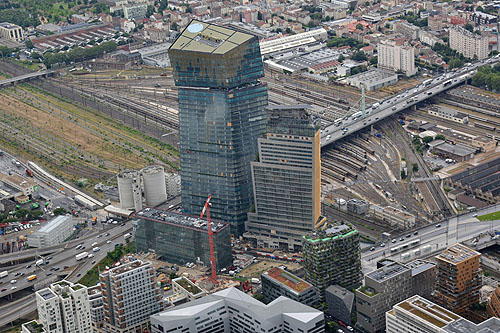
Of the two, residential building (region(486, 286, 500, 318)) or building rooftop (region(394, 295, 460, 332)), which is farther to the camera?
residential building (region(486, 286, 500, 318))

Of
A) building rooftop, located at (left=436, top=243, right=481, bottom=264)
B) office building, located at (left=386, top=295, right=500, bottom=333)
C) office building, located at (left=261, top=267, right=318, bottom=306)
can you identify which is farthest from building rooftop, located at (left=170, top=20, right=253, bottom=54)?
office building, located at (left=386, top=295, right=500, bottom=333)

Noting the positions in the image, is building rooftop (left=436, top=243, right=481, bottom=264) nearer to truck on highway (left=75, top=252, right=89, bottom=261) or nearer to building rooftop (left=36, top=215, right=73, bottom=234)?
truck on highway (left=75, top=252, right=89, bottom=261)

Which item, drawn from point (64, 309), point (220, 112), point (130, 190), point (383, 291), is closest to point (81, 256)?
point (130, 190)

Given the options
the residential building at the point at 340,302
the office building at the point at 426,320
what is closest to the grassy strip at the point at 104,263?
the residential building at the point at 340,302

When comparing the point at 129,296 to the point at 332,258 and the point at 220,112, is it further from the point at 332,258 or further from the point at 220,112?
the point at 220,112

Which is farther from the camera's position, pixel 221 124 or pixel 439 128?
pixel 439 128

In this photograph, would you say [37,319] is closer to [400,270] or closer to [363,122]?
[400,270]

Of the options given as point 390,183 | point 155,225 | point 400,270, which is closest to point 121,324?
point 155,225
